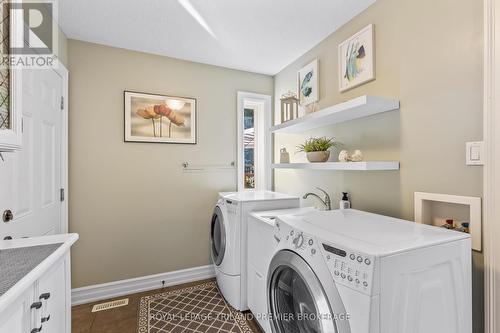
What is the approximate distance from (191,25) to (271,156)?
169 centimetres

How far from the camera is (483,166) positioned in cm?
114

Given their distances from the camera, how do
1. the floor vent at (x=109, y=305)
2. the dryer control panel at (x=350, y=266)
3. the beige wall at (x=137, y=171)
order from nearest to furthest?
1. the dryer control panel at (x=350, y=266)
2. the floor vent at (x=109, y=305)
3. the beige wall at (x=137, y=171)

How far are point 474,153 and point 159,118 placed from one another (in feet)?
8.18

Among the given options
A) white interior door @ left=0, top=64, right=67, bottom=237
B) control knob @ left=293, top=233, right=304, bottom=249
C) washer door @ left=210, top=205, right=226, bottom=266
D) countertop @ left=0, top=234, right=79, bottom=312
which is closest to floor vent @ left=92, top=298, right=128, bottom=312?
white interior door @ left=0, top=64, right=67, bottom=237

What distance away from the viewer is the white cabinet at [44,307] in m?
0.76

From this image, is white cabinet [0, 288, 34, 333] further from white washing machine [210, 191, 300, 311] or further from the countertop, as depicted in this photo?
white washing machine [210, 191, 300, 311]

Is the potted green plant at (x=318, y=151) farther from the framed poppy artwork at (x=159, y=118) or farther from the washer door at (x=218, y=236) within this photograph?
the framed poppy artwork at (x=159, y=118)

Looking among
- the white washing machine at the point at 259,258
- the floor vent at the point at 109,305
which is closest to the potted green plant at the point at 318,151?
the white washing machine at the point at 259,258

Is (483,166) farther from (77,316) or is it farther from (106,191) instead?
(77,316)

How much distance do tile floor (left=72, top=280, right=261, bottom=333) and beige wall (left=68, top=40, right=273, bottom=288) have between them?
0.27 meters

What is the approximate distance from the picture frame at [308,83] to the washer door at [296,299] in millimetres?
1637

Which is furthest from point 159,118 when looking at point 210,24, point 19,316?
point 19,316

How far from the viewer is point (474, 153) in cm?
117

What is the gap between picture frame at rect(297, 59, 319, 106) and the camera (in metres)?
2.28
